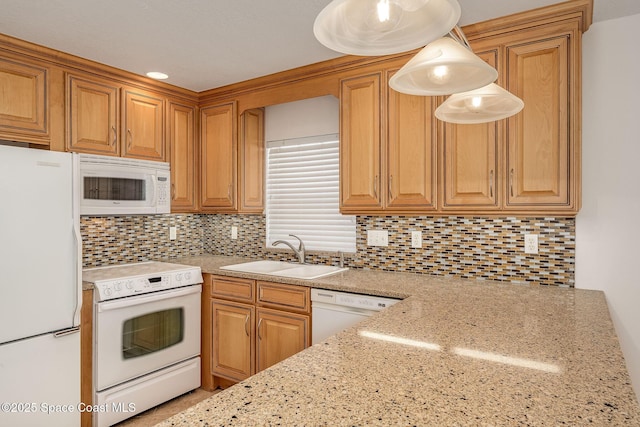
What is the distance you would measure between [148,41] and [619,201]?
9.35ft

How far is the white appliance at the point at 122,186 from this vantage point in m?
2.59

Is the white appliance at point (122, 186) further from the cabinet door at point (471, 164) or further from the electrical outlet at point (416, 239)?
the cabinet door at point (471, 164)

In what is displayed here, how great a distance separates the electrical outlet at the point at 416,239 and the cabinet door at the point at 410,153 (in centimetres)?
28

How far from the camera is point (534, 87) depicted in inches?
82.5

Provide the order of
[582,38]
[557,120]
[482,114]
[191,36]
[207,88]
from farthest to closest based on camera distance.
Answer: [207,88]
[191,36]
[582,38]
[557,120]
[482,114]

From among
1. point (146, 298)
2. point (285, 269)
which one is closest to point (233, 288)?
point (285, 269)

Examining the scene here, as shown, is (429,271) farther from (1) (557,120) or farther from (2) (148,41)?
(2) (148,41)

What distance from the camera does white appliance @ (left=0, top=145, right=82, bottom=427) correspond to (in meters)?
2.00

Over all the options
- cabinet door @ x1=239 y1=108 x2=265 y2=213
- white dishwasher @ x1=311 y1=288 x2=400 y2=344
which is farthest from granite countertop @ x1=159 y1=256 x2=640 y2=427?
cabinet door @ x1=239 y1=108 x2=265 y2=213

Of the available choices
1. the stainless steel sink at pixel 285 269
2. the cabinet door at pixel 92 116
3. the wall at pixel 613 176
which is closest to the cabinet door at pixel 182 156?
the cabinet door at pixel 92 116

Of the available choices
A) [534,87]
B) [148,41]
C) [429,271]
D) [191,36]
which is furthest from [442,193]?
[148,41]

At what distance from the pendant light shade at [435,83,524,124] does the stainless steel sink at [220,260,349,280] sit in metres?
1.39

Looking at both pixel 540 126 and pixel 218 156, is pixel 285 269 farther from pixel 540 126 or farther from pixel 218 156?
pixel 540 126

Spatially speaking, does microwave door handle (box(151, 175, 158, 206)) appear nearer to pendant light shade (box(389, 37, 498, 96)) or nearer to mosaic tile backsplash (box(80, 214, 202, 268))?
mosaic tile backsplash (box(80, 214, 202, 268))
